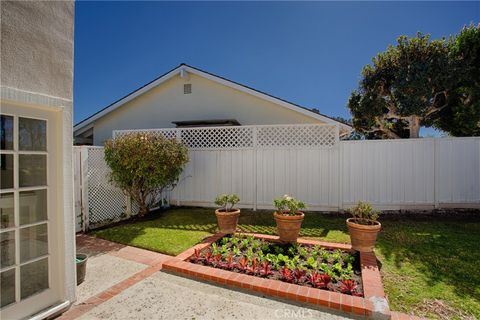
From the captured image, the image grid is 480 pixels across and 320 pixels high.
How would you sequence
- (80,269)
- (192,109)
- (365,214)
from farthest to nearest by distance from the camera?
(192,109), (365,214), (80,269)

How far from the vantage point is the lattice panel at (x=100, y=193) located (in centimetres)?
734

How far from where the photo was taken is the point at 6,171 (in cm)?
285

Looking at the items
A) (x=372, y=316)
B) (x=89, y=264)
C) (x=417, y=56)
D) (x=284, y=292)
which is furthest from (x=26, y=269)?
(x=417, y=56)

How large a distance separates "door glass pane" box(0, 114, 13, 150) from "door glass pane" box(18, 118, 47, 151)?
0.08 m

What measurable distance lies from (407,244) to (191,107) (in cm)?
1063

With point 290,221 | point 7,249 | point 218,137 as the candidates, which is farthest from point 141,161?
point 290,221

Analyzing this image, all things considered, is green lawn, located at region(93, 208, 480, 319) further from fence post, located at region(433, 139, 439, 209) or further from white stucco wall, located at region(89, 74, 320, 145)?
white stucco wall, located at region(89, 74, 320, 145)

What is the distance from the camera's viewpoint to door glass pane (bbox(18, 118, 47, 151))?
296 centimetres

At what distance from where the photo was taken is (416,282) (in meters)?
3.98

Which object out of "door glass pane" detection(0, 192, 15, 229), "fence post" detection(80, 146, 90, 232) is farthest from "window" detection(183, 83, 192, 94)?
"door glass pane" detection(0, 192, 15, 229)

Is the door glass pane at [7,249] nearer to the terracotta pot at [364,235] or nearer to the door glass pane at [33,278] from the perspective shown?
the door glass pane at [33,278]

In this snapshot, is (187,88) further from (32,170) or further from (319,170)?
(32,170)

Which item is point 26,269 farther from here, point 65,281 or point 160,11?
point 160,11

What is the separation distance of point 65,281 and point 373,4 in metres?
11.4
